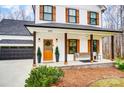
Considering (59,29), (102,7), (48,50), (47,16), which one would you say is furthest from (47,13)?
(102,7)

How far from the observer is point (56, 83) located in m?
5.39

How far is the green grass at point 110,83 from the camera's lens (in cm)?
535

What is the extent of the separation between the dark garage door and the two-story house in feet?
14.7

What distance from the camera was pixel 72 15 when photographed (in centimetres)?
941

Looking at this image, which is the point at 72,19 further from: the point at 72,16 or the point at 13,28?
the point at 13,28

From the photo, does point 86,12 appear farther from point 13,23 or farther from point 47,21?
point 13,23

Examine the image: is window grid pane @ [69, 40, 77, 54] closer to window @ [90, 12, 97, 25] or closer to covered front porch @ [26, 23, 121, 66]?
covered front porch @ [26, 23, 121, 66]

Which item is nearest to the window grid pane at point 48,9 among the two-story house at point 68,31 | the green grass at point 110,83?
the two-story house at point 68,31

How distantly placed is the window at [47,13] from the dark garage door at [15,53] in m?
5.01

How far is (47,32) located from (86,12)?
2729 mm

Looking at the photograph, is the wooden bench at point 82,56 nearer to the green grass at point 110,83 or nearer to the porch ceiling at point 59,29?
the porch ceiling at point 59,29

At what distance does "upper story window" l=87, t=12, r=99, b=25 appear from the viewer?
987cm
